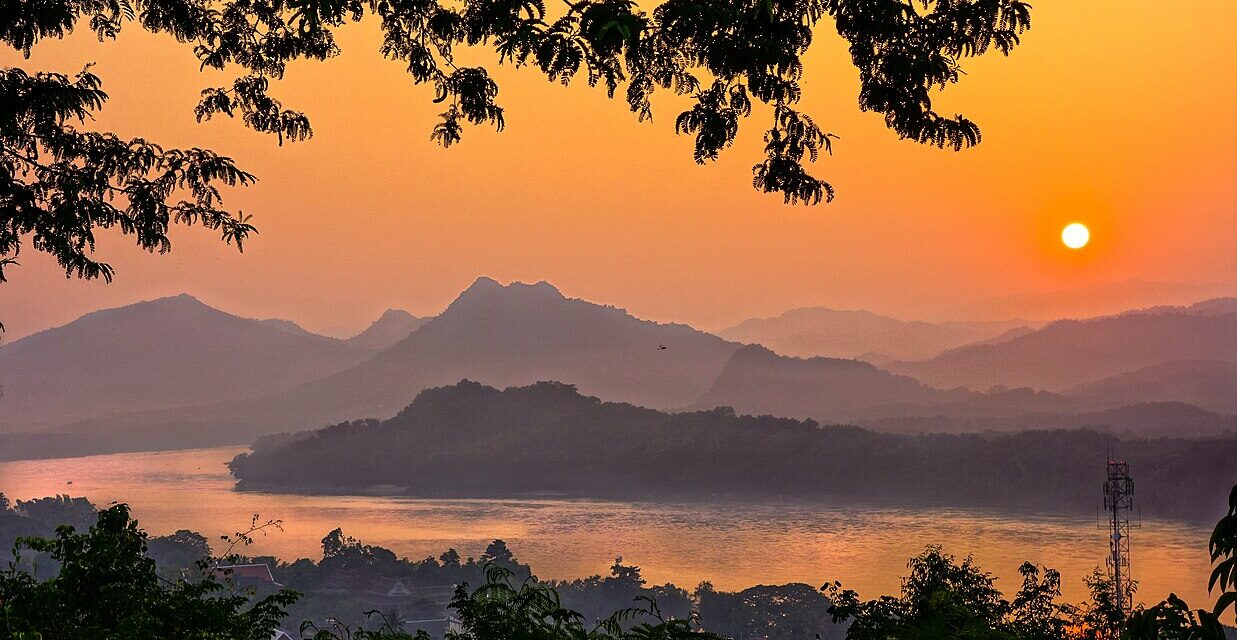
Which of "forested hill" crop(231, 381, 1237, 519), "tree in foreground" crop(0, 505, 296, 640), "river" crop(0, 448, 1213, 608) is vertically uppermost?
"forested hill" crop(231, 381, 1237, 519)

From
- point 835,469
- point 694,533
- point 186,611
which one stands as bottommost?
point 694,533

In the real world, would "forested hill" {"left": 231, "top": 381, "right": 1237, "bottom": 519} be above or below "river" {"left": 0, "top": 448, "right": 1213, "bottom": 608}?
above

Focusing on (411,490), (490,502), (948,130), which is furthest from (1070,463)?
(948,130)

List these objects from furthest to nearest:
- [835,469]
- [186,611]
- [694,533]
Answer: [835,469] → [694,533] → [186,611]

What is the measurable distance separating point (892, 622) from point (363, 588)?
9363cm

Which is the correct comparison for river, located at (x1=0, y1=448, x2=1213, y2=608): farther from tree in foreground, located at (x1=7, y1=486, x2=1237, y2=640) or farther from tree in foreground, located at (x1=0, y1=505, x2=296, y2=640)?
tree in foreground, located at (x1=0, y1=505, x2=296, y2=640)

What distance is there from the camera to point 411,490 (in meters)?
194

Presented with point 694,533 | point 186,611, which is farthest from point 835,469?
point 186,611

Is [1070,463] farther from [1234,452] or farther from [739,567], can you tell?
[739,567]

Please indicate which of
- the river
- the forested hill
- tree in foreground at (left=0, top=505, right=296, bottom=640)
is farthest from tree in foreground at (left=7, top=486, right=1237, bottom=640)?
the forested hill

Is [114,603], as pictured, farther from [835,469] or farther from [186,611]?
[835,469]

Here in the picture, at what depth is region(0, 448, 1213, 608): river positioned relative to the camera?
10712 cm

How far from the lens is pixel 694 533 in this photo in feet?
452

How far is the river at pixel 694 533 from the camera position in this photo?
351ft
